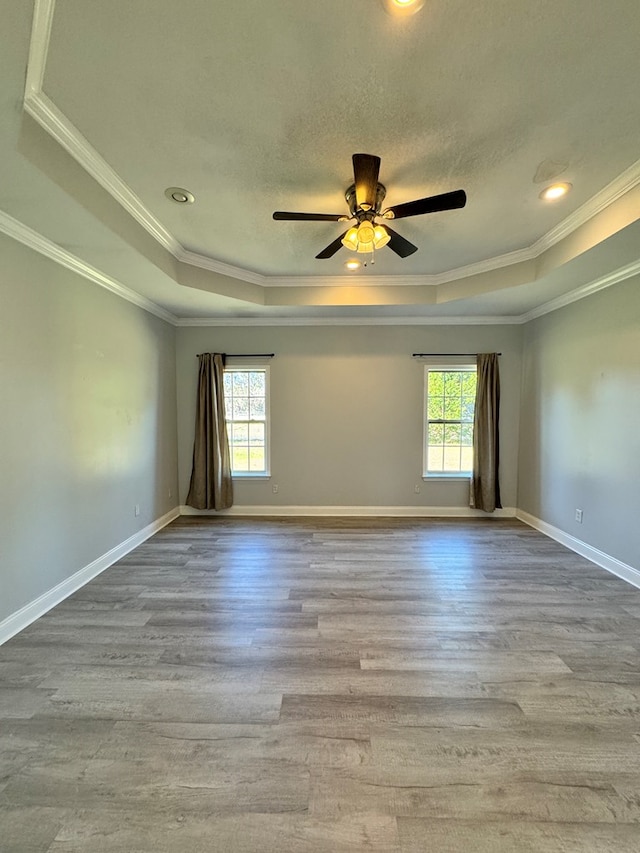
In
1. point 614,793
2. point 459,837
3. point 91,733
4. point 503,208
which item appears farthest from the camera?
point 503,208

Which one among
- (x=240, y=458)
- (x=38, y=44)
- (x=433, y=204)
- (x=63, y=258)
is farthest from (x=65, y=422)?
(x=433, y=204)

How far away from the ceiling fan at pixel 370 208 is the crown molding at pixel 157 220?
1.13 meters

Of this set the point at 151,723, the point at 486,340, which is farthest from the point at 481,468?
the point at 151,723

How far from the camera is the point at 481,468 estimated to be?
4.91 meters

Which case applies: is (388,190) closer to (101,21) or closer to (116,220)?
(101,21)

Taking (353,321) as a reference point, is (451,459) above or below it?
below

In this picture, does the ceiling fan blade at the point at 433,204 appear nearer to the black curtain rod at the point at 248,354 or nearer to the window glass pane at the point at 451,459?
the black curtain rod at the point at 248,354

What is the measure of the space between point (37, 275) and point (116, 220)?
73 cm

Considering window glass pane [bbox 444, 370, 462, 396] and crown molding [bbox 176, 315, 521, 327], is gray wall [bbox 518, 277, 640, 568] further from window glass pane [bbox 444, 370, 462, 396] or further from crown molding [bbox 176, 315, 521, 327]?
window glass pane [bbox 444, 370, 462, 396]

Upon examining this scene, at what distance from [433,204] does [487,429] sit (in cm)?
353

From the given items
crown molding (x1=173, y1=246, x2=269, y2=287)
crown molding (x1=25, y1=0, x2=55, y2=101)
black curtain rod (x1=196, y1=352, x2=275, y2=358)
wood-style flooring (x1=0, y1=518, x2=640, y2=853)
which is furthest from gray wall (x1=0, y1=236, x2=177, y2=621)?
crown molding (x1=25, y1=0, x2=55, y2=101)

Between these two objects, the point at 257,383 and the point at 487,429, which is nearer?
the point at 487,429

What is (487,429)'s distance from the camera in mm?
4875

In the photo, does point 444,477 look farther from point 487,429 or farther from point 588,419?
point 588,419
